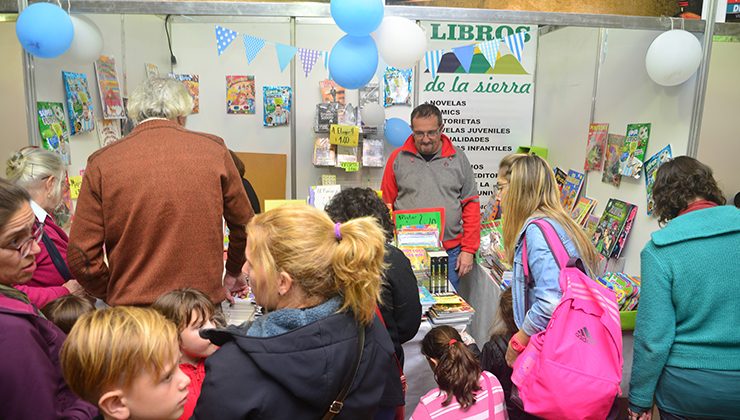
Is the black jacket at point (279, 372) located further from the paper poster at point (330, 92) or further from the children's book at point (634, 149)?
the paper poster at point (330, 92)

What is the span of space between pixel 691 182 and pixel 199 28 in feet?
12.9

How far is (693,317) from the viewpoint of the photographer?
5.87 feet

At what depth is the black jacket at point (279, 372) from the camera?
1117 mm

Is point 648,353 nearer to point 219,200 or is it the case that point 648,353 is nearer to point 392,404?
point 392,404

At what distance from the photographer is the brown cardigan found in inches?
75.4

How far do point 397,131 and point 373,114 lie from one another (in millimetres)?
234

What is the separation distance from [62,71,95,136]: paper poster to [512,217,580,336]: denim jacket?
2.59 meters

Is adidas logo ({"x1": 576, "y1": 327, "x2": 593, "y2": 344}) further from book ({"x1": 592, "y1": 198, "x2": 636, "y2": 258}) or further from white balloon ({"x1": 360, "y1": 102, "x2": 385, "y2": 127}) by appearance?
white balloon ({"x1": 360, "y1": 102, "x2": 385, "y2": 127})

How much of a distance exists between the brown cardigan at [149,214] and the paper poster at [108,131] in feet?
5.03

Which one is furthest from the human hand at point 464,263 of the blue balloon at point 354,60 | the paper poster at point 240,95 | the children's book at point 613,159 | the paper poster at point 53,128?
the paper poster at point 53,128

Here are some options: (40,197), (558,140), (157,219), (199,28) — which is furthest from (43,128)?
(558,140)

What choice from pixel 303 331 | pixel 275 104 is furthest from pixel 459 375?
pixel 275 104

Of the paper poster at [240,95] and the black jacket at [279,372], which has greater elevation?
the paper poster at [240,95]

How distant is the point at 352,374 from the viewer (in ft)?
4.03
